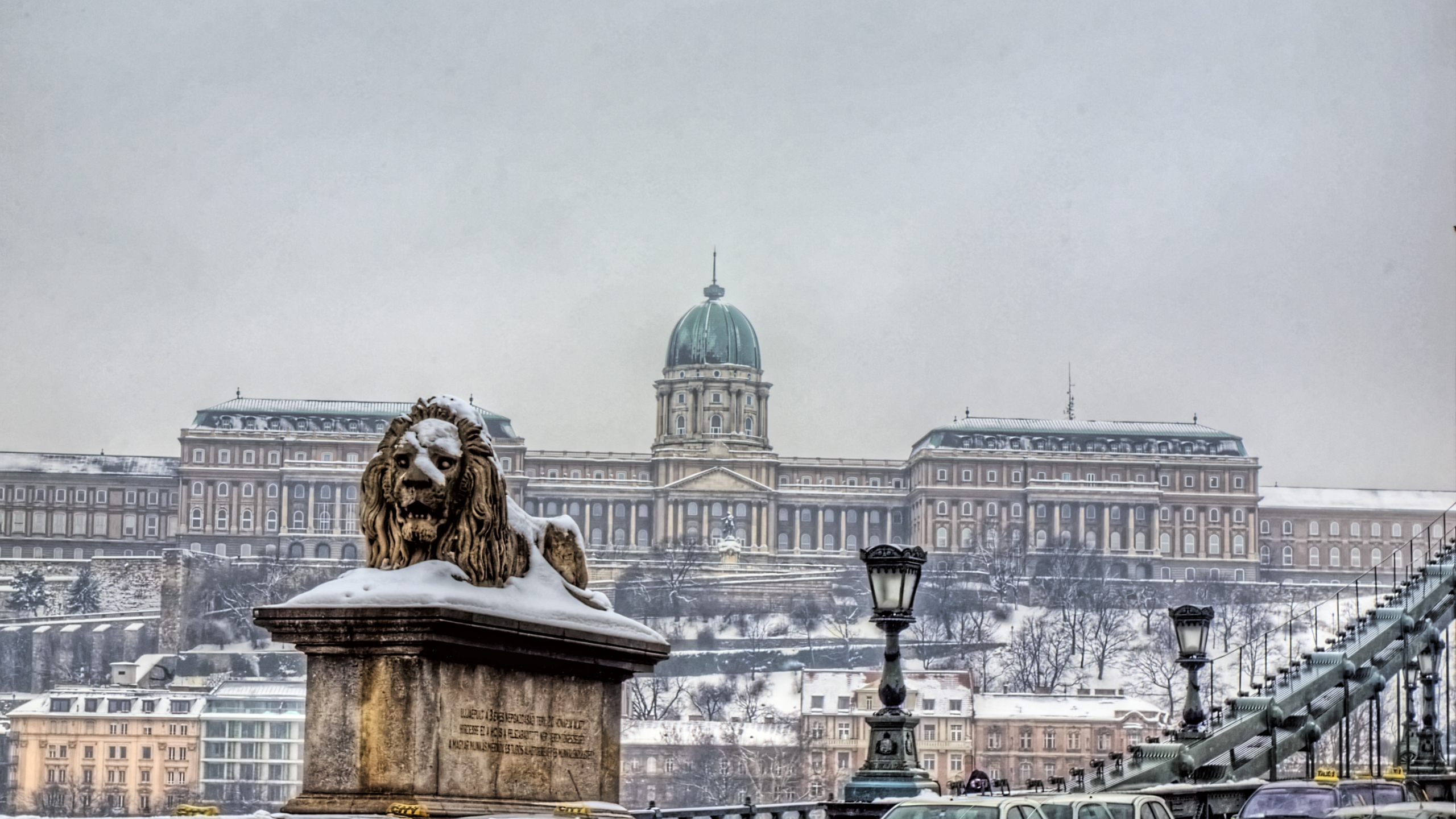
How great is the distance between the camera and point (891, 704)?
20.4 m

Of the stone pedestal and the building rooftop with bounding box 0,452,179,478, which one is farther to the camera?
the building rooftop with bounding box 0,452,179,478

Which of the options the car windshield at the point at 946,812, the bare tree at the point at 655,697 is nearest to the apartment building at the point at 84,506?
the bare tree at the point at 655,697

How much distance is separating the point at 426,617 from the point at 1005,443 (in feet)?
581

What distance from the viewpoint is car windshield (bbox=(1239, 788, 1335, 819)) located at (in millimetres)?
21172

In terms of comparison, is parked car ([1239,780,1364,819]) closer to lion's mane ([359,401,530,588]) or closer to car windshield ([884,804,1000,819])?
car windshield ([884,804,1000,819])

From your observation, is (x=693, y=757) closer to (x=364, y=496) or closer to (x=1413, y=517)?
(x=1413, y=517)

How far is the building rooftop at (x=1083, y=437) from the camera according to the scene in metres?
188

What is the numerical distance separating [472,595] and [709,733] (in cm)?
11173

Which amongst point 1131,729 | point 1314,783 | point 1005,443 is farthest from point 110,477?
point 1314,783

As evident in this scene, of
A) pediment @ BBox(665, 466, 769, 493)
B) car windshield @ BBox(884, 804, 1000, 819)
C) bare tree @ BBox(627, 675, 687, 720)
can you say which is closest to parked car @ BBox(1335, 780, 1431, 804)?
car windshield @ BBox(884, 804, 1000, 819)

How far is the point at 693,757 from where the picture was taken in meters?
120

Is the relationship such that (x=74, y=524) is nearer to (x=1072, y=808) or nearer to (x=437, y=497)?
(x=1072, y=808)

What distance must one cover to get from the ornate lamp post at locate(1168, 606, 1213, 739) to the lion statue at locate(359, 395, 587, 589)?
15.5m

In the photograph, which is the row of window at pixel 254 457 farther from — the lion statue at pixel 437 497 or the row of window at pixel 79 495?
the lion statue at pixel 437 497
